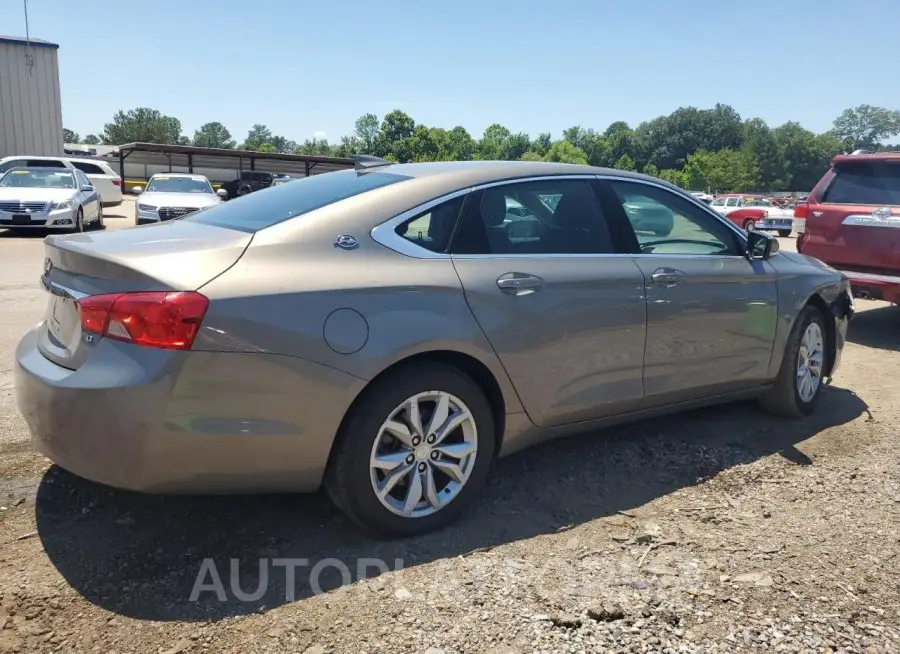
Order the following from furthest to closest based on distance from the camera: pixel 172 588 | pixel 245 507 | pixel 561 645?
pixel 245 507
pixel 172 588
pixel 561 645

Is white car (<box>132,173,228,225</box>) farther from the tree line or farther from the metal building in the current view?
the tree line

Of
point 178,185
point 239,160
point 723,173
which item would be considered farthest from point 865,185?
point 723,173

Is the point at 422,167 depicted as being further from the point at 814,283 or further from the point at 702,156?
the point at 702,156

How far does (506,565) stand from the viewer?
2.91 metres

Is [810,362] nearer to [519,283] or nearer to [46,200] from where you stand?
[519,283]

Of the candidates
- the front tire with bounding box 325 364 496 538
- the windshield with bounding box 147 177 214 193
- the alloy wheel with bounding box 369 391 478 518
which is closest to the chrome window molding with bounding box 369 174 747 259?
the front tire with bounding box 325 364 496 538

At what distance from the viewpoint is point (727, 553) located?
308 centimetres

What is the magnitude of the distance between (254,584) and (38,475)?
1475 millimetres

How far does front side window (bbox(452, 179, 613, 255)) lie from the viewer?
11.0 feet

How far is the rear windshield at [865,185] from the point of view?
24.0 feet

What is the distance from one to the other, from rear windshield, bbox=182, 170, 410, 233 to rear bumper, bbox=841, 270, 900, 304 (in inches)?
223

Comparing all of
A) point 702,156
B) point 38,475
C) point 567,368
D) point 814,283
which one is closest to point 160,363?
point 38,475

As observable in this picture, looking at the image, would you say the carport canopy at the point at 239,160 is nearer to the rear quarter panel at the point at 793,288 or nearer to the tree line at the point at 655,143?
the tree line at the point at 655,143

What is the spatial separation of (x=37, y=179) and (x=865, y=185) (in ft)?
48.8
